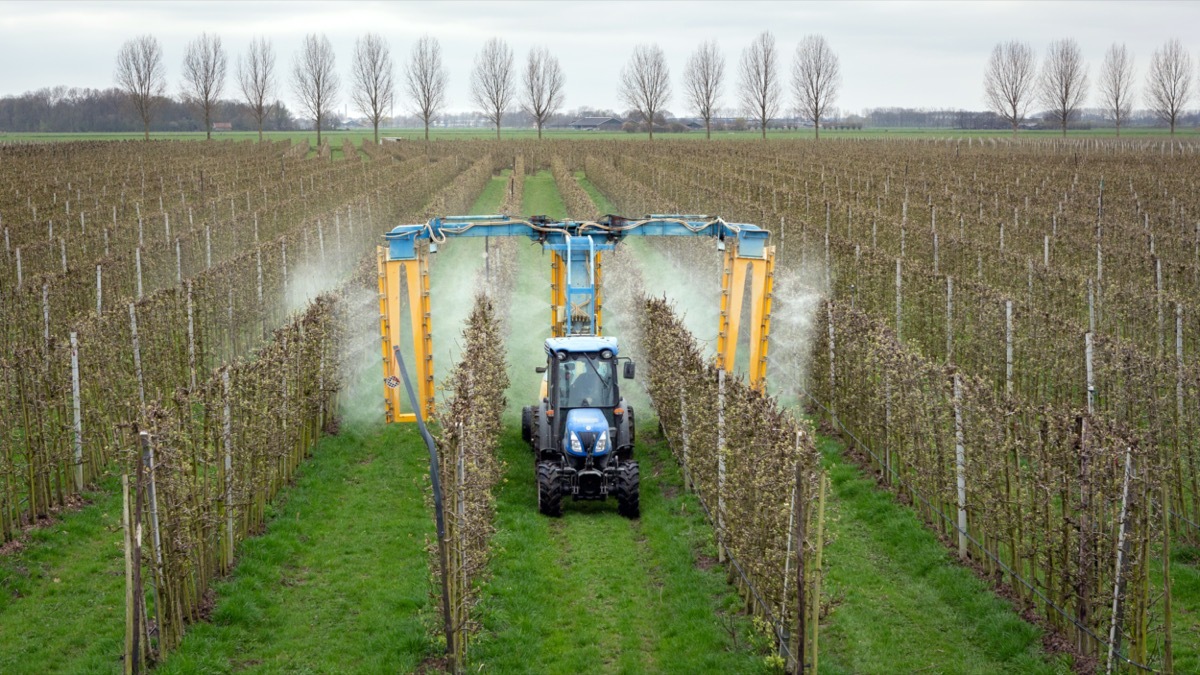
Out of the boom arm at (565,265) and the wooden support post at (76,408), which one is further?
the boom arm at (565,265)

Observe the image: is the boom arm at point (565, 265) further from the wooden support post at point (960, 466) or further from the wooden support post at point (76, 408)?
the wooden support post at point (960, 466)

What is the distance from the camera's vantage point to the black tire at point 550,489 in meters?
13.9

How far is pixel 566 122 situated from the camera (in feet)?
595

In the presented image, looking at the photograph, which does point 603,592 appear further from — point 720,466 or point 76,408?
point 76,408

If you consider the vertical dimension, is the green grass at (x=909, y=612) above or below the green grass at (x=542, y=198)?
below

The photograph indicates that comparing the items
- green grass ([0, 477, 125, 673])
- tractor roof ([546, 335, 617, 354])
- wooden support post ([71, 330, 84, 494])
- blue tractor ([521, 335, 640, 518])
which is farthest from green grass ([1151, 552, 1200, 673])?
wooden support post ([71, 330, 84, 494])

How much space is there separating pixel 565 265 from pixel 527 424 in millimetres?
2488

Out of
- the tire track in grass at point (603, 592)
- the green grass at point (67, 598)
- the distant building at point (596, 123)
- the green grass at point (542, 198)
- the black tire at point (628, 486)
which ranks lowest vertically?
the tire track in grass at point (603, 592)

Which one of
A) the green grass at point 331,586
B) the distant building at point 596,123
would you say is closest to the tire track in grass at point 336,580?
the green grass at point 331,586

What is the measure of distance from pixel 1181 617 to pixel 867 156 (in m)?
54.2

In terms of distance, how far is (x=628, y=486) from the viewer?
13.9 meters

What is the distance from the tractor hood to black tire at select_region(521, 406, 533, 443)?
2704mm

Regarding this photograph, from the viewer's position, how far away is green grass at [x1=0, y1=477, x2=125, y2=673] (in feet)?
32.9

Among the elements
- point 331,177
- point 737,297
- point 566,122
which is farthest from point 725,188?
point 566,122
